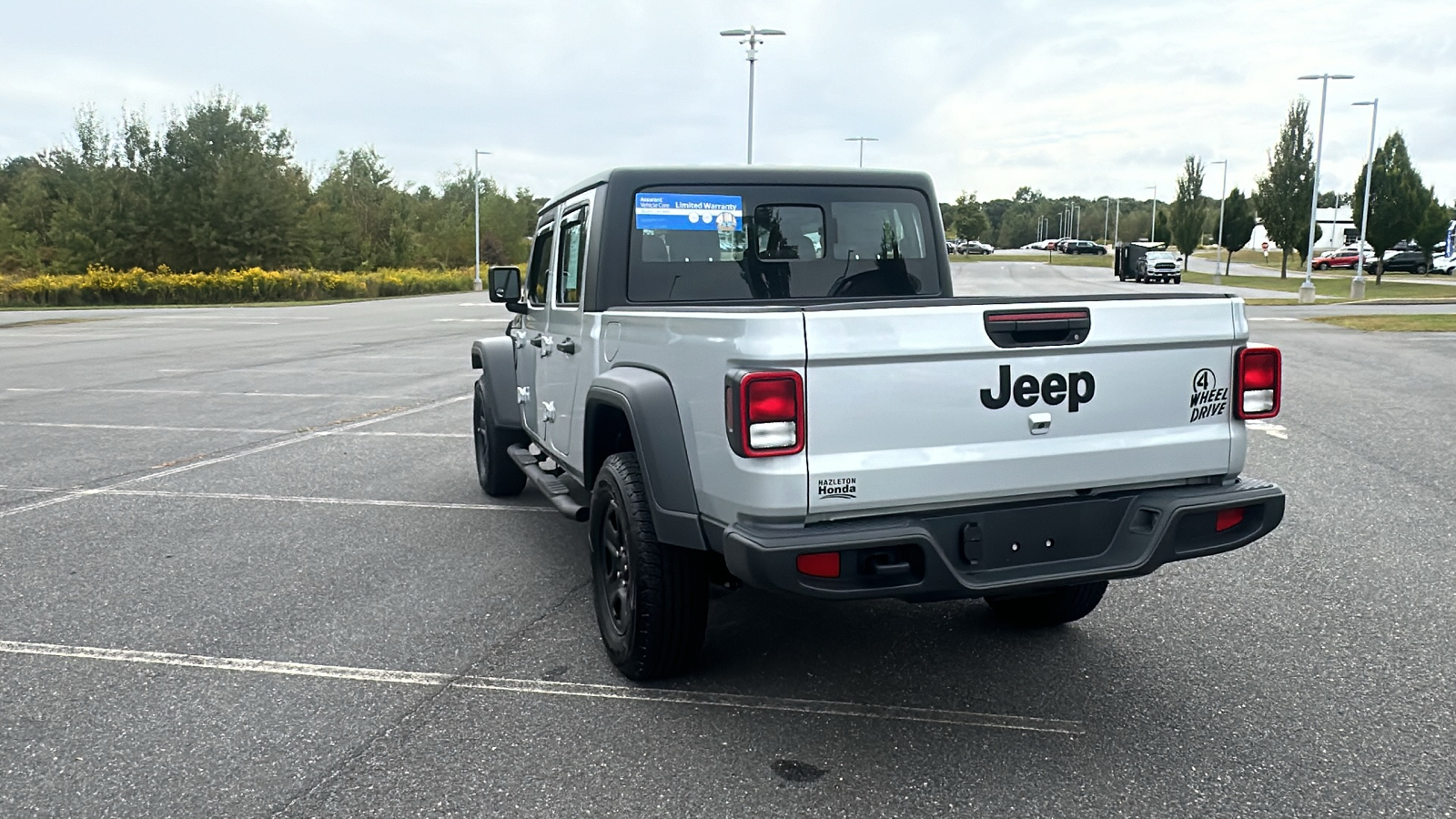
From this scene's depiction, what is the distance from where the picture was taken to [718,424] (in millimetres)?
3465

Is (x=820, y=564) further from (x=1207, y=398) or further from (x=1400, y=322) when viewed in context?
(x=1400, y=322)

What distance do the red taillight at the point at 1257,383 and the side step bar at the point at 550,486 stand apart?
2.44 meters

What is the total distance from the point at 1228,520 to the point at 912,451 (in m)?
1.21

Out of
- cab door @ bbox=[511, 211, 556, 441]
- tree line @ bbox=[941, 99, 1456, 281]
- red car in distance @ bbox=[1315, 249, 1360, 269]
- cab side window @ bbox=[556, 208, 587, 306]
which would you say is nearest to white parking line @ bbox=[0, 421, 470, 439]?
cab door @ bbox=[511, 211, 556, 441]

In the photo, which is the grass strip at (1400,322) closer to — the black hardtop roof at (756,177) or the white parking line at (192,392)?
the white parking line at (192,392)

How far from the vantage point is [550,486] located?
17.9ft

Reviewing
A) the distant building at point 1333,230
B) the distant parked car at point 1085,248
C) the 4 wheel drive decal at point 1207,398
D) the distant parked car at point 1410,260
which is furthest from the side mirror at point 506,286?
the distant parked car at point 1085,248

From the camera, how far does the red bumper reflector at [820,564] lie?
331 centimetres

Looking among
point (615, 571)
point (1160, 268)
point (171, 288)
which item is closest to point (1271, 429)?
point (615, 571)

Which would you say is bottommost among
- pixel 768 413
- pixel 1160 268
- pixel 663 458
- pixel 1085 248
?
pixel 663 458

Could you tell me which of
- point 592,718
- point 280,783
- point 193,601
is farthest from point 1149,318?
point 193,601

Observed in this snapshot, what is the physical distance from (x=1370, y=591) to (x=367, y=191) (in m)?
76.9

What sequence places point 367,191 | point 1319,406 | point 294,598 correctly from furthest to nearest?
1. point 367,191
2. point 1319,406
3. point 294,598

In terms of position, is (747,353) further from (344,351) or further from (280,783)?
(344,351)
